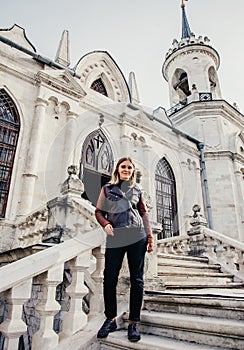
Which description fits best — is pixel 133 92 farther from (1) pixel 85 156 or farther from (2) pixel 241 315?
(2) pixel 241 315

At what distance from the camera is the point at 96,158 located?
10.3m

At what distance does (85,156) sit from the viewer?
32.4ft

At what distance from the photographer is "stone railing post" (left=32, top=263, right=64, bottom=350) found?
232 cm

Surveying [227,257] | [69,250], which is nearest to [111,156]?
[227,257]

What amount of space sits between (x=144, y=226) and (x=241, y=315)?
46.3 inches

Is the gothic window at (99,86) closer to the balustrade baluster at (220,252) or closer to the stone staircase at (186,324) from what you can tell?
the balustrade baluster at (220,252)

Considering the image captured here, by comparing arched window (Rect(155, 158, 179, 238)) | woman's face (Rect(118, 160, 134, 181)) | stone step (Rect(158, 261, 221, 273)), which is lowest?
stone step (Rect(158, 261, 221, 273))

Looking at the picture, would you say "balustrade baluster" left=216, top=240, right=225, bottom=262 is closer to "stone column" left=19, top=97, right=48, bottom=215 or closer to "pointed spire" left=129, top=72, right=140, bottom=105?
"stone column" left=19, top=97, right=48, bottom=215

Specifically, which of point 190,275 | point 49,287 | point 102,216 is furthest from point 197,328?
point 190,275

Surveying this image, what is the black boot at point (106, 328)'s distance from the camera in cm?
234

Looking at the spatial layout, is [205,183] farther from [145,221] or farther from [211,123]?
[145,221]

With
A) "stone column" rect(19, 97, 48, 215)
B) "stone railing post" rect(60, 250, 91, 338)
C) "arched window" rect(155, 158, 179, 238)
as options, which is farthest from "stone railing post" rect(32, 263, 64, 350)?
"arched window" rect(155, 158, 179, 238)

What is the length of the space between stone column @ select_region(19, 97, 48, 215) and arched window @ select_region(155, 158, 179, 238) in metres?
6.23

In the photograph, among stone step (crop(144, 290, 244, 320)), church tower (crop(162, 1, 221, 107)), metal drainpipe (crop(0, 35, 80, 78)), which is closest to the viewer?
stone step (crop(144, 290, 244, 320))
